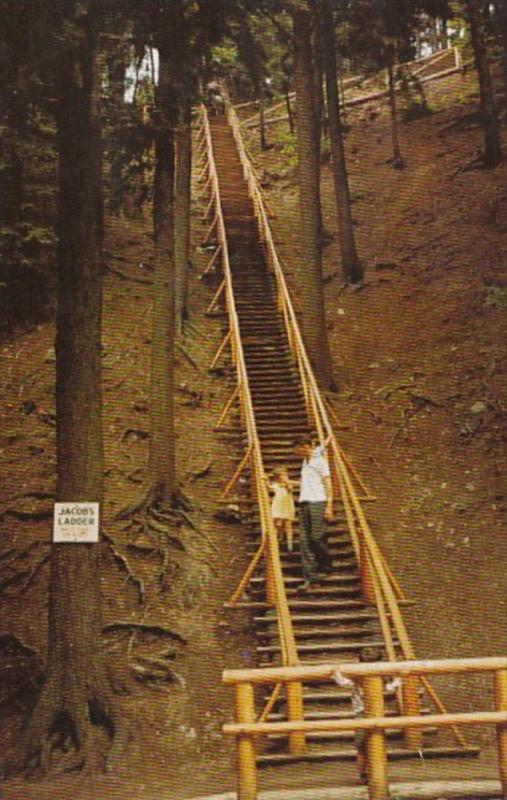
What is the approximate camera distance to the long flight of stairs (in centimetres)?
760

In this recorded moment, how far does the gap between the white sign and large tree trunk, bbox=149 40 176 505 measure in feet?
11.1

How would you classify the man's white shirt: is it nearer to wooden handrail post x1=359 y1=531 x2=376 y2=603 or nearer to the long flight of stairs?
wooden handrail post x1=359 y1=531 x2=376 y2=603

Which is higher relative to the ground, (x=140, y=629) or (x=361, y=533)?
(x=361, y=533)

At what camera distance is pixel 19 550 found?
10.2 meters

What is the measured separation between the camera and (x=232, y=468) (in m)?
12.3

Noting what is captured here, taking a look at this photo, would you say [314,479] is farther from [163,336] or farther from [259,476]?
[163,336]

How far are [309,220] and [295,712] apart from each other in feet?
29.1

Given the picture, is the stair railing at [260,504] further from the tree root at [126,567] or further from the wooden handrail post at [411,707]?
the tree root at [126,567]

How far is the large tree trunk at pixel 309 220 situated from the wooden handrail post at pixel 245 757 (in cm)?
875

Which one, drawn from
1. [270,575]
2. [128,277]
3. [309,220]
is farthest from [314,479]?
[128,277]

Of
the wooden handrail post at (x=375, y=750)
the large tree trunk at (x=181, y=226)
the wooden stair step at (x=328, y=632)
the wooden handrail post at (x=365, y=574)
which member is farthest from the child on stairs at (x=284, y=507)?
the large tree trunk at (x=181, y=226)

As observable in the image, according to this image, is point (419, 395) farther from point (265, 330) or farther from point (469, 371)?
point (265, 330)

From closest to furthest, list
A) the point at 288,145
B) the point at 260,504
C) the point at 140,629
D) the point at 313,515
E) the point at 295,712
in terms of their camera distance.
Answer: the point at 295,712, the point at 140,629, the point at 313,515, the point at 260,504, the point at 288,145

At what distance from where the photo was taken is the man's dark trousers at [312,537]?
945 cm
